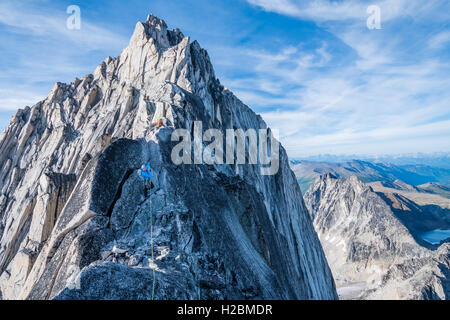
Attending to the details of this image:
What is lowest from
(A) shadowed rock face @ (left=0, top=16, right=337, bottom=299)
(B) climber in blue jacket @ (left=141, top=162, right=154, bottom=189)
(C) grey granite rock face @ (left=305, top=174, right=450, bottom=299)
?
(C) grey granite rock face @ (left=305, top=174, right=450, bottom=299)

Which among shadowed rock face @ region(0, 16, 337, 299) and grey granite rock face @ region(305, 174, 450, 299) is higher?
shadowed rock face @ region(0, 16, 337, 299)

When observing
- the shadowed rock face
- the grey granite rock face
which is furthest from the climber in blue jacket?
the grey granite rock face

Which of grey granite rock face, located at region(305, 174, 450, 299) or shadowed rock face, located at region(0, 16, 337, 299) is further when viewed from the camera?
grey granite rock face, located at region(305, 174, 450, 299)

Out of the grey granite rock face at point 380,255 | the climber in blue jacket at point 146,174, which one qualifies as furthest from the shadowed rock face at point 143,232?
the grey granite rock face at point 380,255

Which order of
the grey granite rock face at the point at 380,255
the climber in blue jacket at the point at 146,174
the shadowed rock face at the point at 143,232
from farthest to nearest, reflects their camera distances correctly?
the grey granite rock face at the point at 380,255 → the climber in blue jacket at the point at 146,174 → the shadowed rock face at the point at 143,232

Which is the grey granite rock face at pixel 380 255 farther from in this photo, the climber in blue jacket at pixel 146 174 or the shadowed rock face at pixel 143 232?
the climber in blue jacket at pixel 146 174

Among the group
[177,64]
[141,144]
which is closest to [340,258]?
[177,64]

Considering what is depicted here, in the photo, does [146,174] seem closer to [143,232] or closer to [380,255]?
[143,232]

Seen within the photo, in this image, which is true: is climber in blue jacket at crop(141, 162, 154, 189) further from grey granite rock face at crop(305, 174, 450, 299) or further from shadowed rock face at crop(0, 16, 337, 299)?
grey granite rock face at crop(305, 174, 450, 299)
